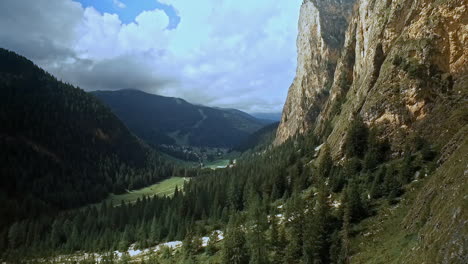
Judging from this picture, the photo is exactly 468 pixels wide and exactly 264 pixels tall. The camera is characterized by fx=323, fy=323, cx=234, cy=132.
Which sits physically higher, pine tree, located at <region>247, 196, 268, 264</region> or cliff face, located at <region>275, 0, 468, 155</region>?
cliff face, located at <region>275, 0, 468, 155</region>

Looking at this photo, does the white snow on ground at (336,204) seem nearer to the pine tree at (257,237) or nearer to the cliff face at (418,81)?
the pine tree at (257,237)

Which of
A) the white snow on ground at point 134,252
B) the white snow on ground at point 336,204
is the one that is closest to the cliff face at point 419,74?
the white snow on ground at point 336,204

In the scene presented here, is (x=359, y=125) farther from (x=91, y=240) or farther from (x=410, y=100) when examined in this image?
(x=91, y=240)

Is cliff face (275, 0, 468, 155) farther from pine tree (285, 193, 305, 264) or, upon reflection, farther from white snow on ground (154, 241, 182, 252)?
white snow on ground (154, 241, 182, 252)

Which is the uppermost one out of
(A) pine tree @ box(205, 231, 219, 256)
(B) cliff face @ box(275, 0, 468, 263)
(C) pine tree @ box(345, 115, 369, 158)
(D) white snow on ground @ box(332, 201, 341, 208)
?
(B) cliff face @ box(275, 0, 468, 263)

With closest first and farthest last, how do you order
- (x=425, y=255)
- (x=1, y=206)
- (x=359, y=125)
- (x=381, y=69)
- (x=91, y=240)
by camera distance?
(x=425, y=255), (x=359, y=125), (x=381, y=69), (x=91, y=240), (x=1, y=206)

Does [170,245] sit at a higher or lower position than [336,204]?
lower

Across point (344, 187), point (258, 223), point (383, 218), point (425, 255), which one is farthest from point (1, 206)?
point (425, 255)

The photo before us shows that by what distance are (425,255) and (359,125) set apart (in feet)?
221

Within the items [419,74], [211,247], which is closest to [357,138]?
[419,74]

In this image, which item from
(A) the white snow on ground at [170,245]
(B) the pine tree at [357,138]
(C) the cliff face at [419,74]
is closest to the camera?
(C) the cliff face at [419,74]

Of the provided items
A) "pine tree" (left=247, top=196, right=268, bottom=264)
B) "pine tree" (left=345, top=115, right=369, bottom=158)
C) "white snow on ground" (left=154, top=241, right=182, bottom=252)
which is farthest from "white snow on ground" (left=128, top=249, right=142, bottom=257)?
"pine tree" (left=345, top=115, right=369, bottom=158)

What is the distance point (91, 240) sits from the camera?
427 ft

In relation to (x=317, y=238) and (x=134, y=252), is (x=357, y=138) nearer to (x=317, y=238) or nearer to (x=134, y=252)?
(x=317, y=238)
